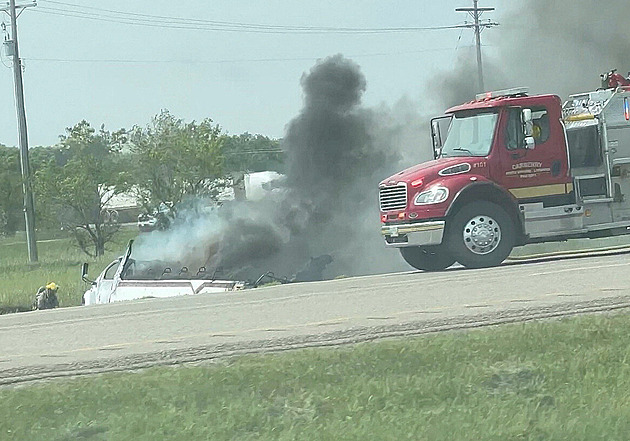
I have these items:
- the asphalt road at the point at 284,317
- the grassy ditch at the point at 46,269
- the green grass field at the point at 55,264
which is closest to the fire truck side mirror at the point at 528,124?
the asphalt road at the point at 284,317

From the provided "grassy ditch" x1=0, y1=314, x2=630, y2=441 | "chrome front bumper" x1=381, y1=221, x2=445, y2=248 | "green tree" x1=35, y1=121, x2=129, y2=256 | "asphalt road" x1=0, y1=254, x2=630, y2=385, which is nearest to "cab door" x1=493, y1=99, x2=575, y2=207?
"chrome front bumper" x1=381, y1=221, x2=445, y2=248

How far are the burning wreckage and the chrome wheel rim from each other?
5102 millimetres

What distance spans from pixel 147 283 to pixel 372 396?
15.5 metres

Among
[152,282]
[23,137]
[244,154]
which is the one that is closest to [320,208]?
[152,282]

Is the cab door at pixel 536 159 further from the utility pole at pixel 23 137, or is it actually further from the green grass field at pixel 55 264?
the utility pole at pixel 23 137

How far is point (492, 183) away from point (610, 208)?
6.84ft

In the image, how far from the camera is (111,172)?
48812 mm

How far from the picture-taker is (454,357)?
7.69 metres

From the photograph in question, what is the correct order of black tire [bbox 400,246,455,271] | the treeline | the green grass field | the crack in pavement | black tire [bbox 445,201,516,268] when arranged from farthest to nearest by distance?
the treeline → the green grass field → black tire [bbox 400,246,455,271] → black tire [bbox 445,201,516,268] → the crack in pavement

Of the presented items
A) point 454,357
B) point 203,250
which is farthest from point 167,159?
point 454,357

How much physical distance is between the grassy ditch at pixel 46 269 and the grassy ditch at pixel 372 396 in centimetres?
1959

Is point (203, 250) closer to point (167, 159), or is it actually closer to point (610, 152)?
point (610, 152)

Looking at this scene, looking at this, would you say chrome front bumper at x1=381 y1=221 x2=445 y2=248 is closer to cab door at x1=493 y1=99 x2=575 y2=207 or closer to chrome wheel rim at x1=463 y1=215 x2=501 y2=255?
chrome wheel rim at x1=463 y1=215 x2=501 y2=255

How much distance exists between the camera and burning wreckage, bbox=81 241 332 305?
21.2m
